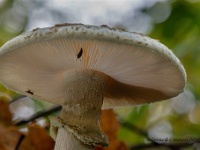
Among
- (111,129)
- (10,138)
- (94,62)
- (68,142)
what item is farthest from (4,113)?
(94,62)

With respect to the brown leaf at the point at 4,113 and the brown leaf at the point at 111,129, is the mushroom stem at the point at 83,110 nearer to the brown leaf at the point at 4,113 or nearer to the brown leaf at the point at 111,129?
the brown leaf at the point at 111,129

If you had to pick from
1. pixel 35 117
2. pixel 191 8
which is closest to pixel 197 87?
pixel 191 8

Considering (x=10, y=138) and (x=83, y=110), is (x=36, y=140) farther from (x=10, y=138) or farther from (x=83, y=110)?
(x=83, y=110)

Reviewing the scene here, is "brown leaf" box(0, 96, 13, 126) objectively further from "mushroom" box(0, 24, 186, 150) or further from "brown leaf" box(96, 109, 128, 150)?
"brown leaf" box(96, 109, 128, 150)

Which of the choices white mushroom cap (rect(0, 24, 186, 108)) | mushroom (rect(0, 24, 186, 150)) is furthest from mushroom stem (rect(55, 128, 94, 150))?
white mushroom cap (rect(0, 24, 186, 108))

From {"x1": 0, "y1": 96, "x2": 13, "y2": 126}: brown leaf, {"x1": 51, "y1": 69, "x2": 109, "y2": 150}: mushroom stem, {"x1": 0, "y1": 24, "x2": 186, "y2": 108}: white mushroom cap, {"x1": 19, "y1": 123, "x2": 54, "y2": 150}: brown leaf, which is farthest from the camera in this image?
{"x1": 0, "y1": 96, "x2": 13, "y2": 126}: brown leaf

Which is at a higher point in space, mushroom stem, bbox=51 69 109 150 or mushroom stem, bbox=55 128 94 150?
mushroom stem, bbox=51 69 109 150

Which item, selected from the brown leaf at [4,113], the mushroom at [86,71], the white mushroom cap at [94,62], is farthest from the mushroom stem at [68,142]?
the brown leaf at [4,113]
